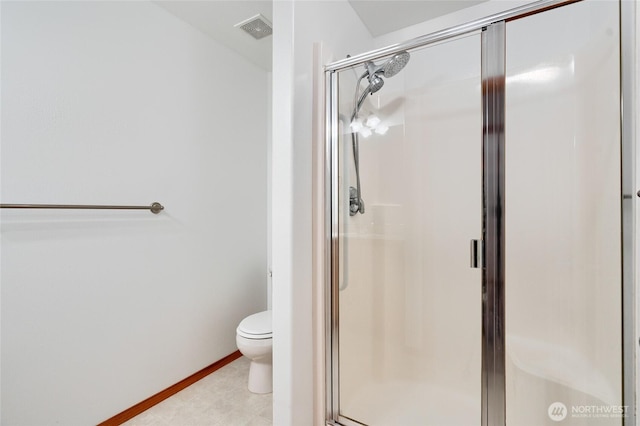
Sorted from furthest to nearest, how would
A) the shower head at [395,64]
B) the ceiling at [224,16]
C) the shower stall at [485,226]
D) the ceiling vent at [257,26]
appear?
the ceiling vent at [257,26]
the ceiling at [224,16]
the shower head at [395,64]
the shower stall at [485,226]

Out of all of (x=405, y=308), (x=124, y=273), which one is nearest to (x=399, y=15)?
(x=405, y=308)

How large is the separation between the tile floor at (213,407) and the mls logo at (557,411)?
1.36 metres

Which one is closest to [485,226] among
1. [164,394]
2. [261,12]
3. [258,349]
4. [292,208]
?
[292,208]

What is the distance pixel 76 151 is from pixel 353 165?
1.40m

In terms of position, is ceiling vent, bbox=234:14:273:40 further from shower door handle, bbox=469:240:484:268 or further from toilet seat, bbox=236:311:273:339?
toilet seat, bbox=236:311:273:339

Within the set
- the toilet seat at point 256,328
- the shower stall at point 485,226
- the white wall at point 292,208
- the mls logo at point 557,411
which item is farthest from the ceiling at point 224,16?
the mls logo at point 557,411

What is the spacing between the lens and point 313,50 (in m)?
1.46

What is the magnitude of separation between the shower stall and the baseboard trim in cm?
103

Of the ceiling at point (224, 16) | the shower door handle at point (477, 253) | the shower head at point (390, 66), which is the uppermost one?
the ceiling at point (224, 16)

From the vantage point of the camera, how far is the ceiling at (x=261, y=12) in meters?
1.73

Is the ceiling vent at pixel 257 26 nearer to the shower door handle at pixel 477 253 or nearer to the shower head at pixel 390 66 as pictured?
the shower head at pixel 390 66

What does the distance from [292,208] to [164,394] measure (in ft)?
4.83

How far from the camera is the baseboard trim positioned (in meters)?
1.56
